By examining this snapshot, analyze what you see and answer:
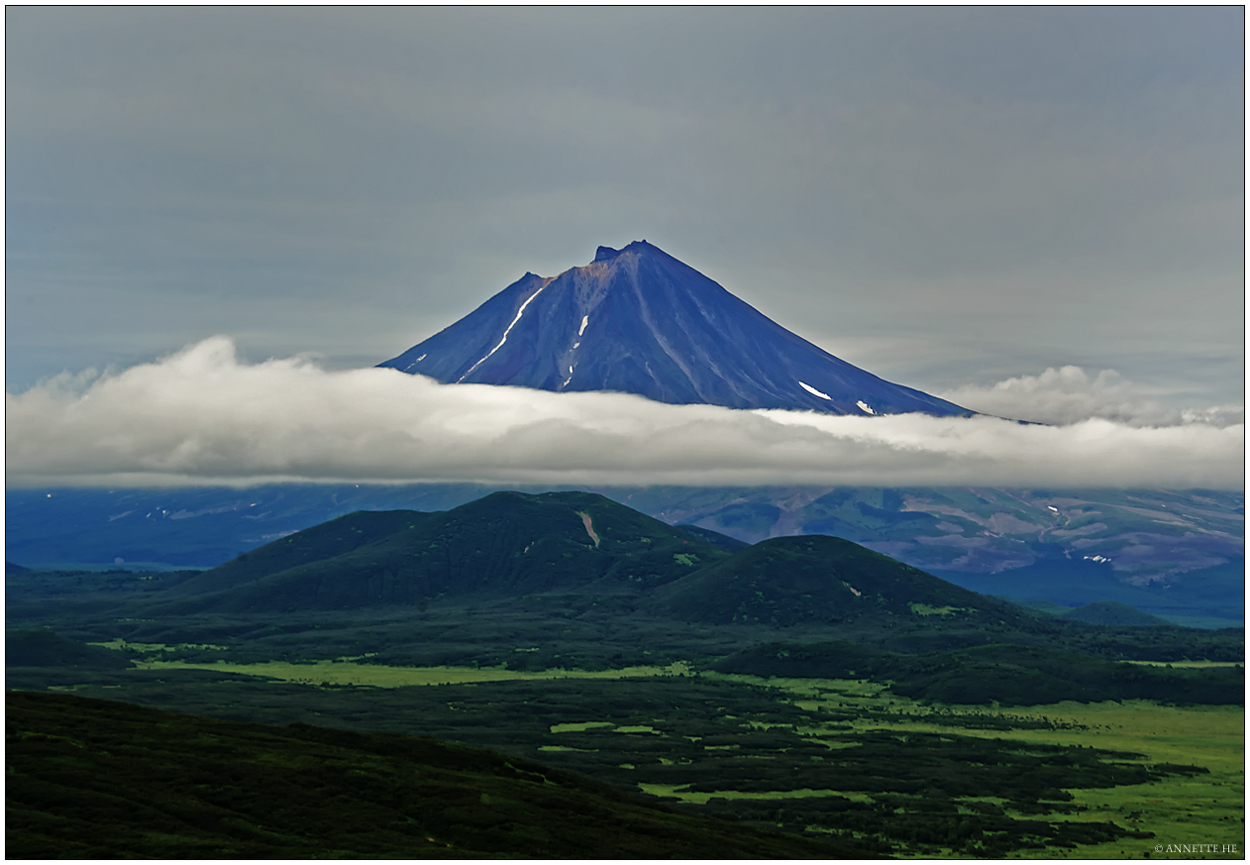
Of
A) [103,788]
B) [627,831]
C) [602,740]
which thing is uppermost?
[103,788]

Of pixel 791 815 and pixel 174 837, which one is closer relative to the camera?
pixel 174 837

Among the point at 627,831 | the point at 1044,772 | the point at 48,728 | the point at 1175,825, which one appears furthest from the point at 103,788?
the point at 1044,772

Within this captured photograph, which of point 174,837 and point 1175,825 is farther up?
point 174,837

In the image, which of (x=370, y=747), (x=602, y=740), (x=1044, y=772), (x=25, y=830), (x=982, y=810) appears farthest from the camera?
(x=602, y=740)

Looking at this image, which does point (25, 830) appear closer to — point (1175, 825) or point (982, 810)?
point (982, 810)

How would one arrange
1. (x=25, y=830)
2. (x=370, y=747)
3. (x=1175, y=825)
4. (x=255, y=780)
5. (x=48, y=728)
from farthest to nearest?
(x=1175, y=825) → (x=370, y=747) → (x=48, y=728) → (x=255, y=780) → (x=25, y=830)

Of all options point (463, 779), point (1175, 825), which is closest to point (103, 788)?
point (463, 779)

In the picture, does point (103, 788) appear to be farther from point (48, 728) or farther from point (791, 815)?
point (791, 815)
